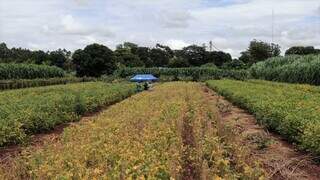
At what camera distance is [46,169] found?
7.27 metres

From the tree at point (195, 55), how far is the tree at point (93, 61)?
95.8ft

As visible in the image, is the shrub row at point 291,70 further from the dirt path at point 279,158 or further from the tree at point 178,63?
the tree at point 178,63

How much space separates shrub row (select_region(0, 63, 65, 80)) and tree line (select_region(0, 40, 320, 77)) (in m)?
10.7

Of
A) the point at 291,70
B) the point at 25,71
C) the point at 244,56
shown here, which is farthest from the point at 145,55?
the point at 291,70

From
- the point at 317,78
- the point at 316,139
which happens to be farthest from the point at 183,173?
the point at 317,78

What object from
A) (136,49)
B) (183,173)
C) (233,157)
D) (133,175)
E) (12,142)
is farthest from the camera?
(136,49)

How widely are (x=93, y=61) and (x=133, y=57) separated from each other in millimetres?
25658

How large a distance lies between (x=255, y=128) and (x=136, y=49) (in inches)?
4215

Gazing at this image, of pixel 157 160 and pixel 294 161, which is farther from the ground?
pixel 157 160

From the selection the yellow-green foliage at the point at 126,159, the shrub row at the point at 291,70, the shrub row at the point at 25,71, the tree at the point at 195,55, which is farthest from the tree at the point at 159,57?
the yellow-green foliage at the point at 126,159

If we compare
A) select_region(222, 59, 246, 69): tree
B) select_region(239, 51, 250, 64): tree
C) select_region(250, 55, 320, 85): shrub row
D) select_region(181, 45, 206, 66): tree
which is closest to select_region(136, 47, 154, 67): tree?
select_region(181, 45, 206, 66): tree

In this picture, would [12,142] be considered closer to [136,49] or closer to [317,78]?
[317,78]

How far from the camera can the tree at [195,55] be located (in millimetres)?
114562

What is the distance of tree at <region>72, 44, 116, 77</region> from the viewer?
8706 cm
